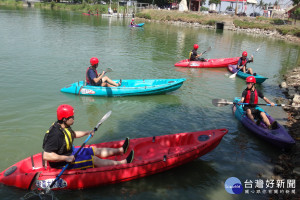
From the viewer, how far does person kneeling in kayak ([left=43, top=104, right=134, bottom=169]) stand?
484 cm

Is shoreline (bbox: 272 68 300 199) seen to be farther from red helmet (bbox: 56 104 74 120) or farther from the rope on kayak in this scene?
the rope on kayak

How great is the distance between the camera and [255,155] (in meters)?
7.45

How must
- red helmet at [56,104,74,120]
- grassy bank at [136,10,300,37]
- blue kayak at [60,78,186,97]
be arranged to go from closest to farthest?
red helmet at [56,104,74,120]
blue kayak at [60,78,186,97]
grassy bank at [136,10,300,37]

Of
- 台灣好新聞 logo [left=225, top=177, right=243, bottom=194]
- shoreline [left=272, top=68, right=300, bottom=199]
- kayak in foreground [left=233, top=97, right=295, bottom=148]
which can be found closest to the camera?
台灣好新聞 logo [left=225, top=177, right=243, bottom=194]

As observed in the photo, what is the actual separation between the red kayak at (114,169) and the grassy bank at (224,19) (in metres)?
39.8

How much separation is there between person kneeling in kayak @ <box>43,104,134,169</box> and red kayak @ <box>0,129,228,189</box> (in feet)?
0.56

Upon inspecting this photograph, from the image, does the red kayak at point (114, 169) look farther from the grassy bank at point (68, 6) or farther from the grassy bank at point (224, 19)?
the grassy bank at point (68, 6)

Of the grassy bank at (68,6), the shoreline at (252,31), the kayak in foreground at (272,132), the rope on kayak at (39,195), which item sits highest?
the grassy bank at (68,6)

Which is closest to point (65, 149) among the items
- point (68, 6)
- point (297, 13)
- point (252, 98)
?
point (252, 98)

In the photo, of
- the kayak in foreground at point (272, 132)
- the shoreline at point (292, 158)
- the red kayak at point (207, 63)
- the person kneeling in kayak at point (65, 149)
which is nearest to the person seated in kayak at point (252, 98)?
the kayak in foreground at point (272, 132)

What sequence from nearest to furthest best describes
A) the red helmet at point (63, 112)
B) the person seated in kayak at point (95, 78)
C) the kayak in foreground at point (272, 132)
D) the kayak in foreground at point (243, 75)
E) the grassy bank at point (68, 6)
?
1. the red helmet at point (63, 112)
2. the kayak in foreground at point (272, 132)
3. the person seated in kayak at point (95, 78)
4. the kayak in foreground at point (243, 75)
5. the grassy bank at point (68, 6)

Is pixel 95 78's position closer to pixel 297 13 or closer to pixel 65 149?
pixel 65 149

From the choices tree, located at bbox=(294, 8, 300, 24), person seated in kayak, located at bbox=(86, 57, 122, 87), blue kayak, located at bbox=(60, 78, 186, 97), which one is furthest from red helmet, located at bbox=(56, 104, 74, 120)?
tree, located at bbox=(294, 8, 300, 24)

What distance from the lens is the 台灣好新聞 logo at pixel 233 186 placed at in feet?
19.8
